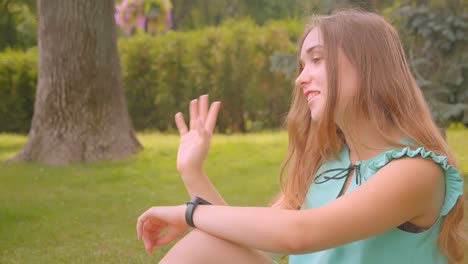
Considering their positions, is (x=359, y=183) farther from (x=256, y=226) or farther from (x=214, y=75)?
(x=214, y=75)

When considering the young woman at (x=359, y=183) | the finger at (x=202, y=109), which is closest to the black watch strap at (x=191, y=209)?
the young woman at (x=359, y=183)

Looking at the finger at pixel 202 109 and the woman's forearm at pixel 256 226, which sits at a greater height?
the finger at pixel 202 109

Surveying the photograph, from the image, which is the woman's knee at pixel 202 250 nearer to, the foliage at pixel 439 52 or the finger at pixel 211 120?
the finger at pixel 211 120

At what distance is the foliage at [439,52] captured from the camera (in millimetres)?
7242

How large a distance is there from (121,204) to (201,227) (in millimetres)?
4126

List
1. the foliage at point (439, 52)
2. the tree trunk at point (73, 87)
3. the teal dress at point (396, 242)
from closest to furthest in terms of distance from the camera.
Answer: the teal dress at point (396, 242), the foliage at point (439, 52), the tree trunk at point (73, 87)

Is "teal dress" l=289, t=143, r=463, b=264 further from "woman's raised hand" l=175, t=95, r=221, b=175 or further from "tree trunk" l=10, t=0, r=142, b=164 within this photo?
"tree trunk" l=10, t=0, r=142, b=164

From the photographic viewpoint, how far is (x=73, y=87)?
25.8 feet

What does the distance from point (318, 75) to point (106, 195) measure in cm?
463

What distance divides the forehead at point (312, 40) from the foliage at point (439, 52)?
490 cm

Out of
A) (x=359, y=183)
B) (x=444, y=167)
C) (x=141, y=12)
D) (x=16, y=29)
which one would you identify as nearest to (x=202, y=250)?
(x=359, y=183)

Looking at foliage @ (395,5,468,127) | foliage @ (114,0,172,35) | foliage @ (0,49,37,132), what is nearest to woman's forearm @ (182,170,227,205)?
foliage @ (395,5,468,127)

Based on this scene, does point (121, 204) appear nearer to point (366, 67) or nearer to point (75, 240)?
point (75, 240)

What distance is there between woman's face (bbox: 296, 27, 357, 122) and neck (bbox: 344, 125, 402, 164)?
106 mm
